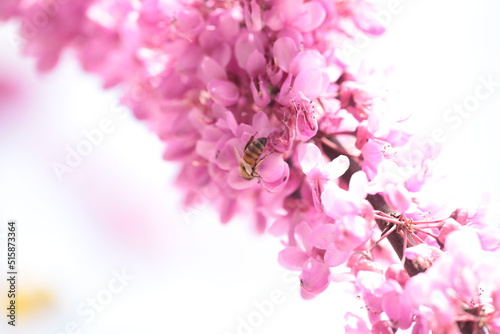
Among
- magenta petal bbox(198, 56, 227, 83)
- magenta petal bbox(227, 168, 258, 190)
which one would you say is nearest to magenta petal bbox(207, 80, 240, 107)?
magenta petal bbox(198, 56, 227, 83)

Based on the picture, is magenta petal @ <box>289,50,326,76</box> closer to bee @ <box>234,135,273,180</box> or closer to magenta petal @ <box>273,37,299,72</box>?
magenta petal @ <box>273,37,299,72</box>

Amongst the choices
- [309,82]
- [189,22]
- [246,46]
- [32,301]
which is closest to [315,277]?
[309,82]

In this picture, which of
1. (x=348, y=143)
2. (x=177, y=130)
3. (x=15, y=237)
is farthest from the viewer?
(x=15, y=237)

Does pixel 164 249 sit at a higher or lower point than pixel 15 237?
lower

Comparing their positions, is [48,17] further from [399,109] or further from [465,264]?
[465,264]

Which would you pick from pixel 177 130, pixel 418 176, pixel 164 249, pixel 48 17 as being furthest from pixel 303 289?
pixel 164 249

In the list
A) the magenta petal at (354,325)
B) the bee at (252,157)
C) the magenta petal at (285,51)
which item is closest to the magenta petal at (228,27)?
the magenta petal at (285,51)

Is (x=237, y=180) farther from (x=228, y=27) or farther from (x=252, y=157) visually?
(x=228, y=27)

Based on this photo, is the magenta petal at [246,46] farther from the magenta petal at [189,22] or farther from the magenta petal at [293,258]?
the magenta petal at [293,258]
